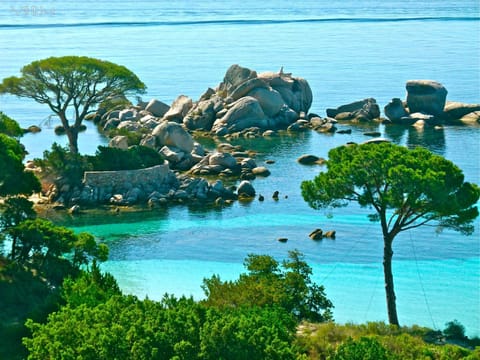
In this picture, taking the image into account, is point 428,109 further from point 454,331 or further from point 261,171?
point 454,331

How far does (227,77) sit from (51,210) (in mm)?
37111

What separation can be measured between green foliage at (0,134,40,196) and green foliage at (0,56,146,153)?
26.5 m

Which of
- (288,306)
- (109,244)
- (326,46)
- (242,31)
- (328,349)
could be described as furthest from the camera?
(242,31)

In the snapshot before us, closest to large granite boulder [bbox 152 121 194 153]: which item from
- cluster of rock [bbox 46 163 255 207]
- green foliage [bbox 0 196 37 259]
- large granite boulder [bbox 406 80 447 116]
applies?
cluster of rock [bbox 46 163 255 207]

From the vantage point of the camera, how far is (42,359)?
3159cm

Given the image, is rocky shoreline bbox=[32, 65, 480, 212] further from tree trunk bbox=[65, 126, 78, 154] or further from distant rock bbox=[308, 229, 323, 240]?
distant rock bbox=[308, 229, 323, 240]

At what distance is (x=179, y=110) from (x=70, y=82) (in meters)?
20.2

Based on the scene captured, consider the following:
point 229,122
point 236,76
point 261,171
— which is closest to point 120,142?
point 261,171

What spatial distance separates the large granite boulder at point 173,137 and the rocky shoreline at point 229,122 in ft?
0.25

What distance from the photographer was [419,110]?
99.6 m

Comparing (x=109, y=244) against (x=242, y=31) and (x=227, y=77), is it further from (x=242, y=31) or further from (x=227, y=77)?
(x=242, y=31)

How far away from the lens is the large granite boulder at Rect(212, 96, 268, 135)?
92562 mm

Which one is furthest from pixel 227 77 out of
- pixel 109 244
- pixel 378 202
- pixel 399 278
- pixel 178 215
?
pixel 378 202

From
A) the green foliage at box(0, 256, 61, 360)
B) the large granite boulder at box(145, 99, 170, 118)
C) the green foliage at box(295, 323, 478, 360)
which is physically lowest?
the large granite boulder at box(145, 99, 170, 118)
